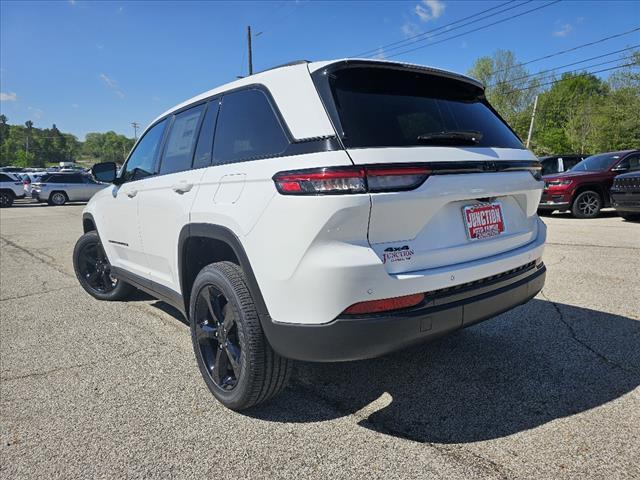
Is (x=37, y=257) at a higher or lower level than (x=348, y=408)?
lower

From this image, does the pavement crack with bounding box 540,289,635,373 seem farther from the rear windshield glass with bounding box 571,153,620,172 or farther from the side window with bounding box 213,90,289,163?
the rear windshield glass with bounding box 571,153,620,172

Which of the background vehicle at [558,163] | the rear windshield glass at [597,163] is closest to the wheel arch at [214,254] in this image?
the rear windshield glass at [597,163]

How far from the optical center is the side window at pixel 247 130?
2.28 metres

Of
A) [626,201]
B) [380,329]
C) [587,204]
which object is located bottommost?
[587,204]

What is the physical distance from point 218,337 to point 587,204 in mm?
11556

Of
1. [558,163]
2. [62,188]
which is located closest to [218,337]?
[558,163]

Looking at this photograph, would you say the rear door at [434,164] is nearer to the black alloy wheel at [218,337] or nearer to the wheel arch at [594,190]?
the black alloy wheel at [218,337]

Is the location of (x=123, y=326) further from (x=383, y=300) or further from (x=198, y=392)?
(x=383, y=300)

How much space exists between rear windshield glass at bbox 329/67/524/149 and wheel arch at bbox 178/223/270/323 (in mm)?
803

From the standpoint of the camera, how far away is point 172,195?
3002 millimetres

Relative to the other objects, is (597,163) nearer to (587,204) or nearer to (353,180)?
(587,204)

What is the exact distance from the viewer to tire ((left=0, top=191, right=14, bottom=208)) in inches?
878

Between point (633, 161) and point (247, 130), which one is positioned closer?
point (247, 130)

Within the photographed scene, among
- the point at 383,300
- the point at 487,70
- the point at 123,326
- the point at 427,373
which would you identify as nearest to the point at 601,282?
the point at 427,373
